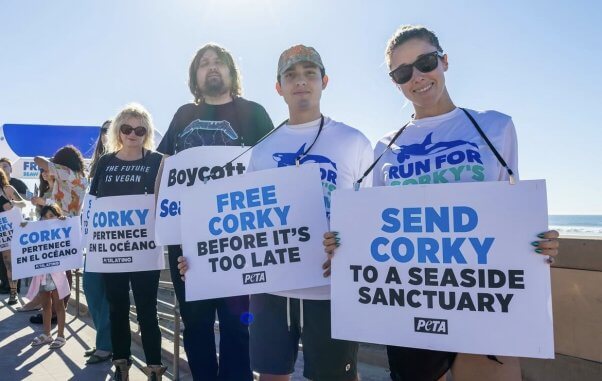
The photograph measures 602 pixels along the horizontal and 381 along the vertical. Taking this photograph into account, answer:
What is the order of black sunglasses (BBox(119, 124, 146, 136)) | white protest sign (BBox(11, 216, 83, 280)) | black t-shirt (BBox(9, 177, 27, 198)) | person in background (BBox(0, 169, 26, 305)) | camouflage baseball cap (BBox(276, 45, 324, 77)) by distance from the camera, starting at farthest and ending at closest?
black t-shirt (BBox(9, 177, 27, 198)) < person in background (BBox(0, 169, 26, 305)) < white protest sign (BBox(11, 216, 83, 280)) < black sunglasses (BBox(119, 124, 146, 136)) < camouflage baseball cap (BBox(276, 45, 324, 77))

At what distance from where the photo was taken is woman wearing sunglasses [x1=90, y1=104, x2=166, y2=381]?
317 centimetres

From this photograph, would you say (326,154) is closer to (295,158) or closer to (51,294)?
(295,158)

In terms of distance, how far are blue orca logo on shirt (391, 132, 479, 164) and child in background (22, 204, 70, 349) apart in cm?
419

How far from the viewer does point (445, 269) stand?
1705 millimetres

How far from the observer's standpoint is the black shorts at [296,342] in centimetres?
207

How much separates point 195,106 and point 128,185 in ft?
3.03

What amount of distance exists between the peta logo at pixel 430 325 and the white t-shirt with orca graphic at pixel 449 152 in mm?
566

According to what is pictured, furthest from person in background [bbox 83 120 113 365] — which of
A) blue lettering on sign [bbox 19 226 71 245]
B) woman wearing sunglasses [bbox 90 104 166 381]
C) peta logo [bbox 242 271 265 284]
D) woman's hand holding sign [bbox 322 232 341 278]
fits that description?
woman's hand holding sign [bbox 322 232 341 278]

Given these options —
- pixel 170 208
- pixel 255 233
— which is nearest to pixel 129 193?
pixel 170 208

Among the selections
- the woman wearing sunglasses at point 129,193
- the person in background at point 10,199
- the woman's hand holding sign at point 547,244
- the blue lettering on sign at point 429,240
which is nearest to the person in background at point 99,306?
the woman wearing sunglasses at point 129,193

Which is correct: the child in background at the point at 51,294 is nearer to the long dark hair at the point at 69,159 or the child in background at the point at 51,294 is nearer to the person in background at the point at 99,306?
the long dark hair at the point at 69,159

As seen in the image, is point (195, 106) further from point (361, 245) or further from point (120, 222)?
point (361, 245)

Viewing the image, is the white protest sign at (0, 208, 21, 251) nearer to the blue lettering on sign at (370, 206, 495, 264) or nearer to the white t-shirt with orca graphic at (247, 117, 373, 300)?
the white t-shirt with orca graphic at (247, 117, 373, 300)

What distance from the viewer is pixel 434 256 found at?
1729 millimetres
